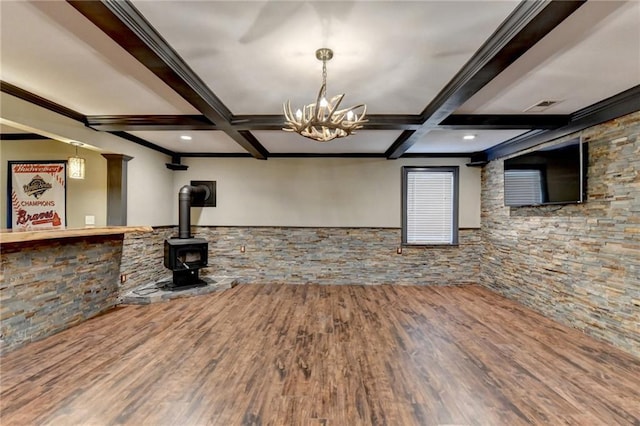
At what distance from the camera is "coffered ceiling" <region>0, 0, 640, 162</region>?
1.71 metres

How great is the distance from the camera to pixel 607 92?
2828mm

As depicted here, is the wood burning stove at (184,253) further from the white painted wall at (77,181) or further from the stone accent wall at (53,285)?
the white painted wall at (77,181)

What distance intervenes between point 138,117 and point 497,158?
5.72 metres

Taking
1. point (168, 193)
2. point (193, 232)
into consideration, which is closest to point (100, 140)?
point (168, 193)

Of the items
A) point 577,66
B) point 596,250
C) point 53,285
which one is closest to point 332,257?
point 596,250

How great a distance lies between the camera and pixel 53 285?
3.22m

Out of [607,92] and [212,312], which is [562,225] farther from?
[212,312]

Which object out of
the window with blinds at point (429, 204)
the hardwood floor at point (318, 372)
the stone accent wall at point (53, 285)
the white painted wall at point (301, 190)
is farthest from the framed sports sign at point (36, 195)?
the window with blinds at point (429, 204)

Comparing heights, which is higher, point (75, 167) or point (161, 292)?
point (75, 167)

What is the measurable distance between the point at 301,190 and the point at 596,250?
443cm

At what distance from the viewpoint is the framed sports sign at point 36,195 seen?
4.45m

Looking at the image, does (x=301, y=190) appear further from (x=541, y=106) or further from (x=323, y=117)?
(x=541, y=106)

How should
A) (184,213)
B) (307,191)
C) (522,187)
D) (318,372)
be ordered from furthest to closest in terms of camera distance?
(307,191), (184,213), (522,187), (318,372)

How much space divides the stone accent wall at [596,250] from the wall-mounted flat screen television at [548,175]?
0.13m
